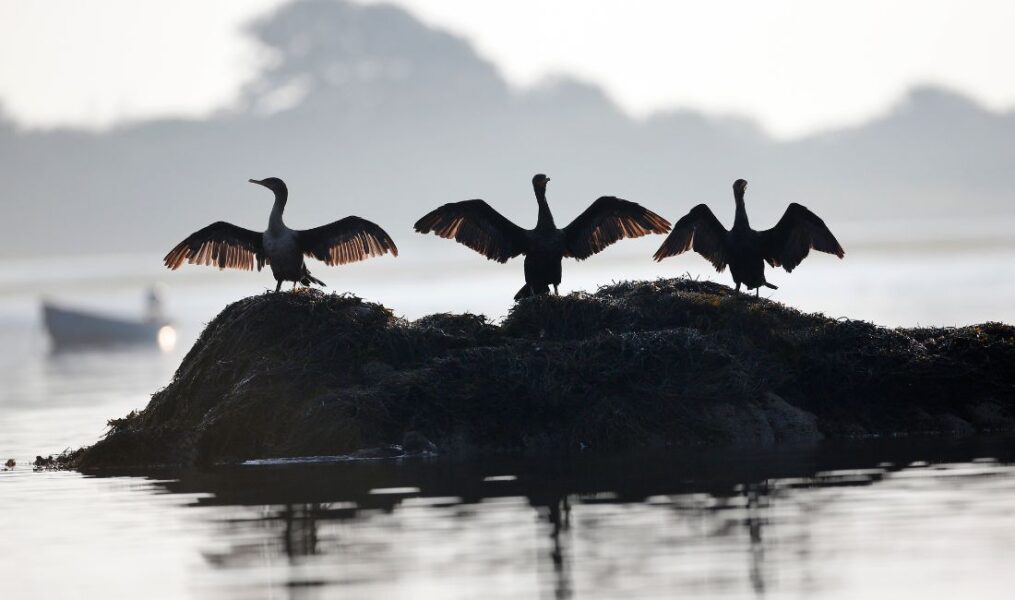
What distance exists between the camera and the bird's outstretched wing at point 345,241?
24844 mm

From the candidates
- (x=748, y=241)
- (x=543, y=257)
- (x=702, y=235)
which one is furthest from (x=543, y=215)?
(x=748, y=241)

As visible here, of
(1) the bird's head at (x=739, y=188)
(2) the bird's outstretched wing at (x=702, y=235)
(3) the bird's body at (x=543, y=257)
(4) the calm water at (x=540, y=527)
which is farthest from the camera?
(1) the bird's head at (x=739, y=188)

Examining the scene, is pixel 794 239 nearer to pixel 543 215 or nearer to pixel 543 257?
pixel 543 215

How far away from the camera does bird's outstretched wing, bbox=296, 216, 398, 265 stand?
2484cm

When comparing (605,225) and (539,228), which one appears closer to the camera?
(539,228)

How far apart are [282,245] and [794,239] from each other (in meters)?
8.10

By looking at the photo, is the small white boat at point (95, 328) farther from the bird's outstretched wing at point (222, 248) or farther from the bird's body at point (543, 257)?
the bird's body at point (543, 257)

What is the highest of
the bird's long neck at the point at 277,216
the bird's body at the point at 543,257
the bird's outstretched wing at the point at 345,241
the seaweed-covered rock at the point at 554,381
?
the bird's long neck at the point at 277,216

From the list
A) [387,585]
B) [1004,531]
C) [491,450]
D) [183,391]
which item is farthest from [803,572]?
[183,391]

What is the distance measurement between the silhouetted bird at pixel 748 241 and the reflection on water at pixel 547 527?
5.41 meters

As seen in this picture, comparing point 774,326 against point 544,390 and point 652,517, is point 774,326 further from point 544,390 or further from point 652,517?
point 652,517

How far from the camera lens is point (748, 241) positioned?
2541 cm

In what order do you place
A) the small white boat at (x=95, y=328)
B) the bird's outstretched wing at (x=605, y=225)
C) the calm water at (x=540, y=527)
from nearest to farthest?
1. the calm water at (x=540, y=527)
2. the bird's outstretched wing at (x=605, y=225)
3. the small white boat at (x=95, y=328)

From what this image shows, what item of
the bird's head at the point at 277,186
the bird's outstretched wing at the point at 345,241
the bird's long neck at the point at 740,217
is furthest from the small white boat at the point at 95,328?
the bird's long neck at the point at 740,217
